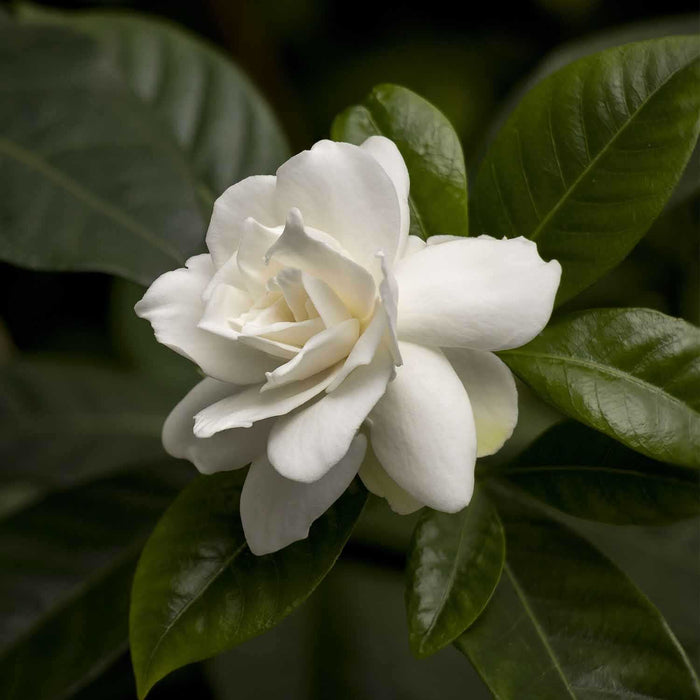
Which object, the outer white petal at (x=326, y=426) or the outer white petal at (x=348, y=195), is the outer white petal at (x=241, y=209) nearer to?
the outer white petal at (x=348, y=195)

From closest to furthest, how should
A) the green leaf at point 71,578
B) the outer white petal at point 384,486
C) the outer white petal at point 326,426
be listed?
the outer white petal at point 326,426, the outer white petal at point 384,486, the green leaf at point 71,578

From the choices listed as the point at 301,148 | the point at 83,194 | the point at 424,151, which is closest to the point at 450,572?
the point at 424,151

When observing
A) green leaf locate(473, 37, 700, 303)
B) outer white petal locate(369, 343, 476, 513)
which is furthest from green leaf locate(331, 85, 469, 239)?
outer white petal locate(369, 343, 476, 513)

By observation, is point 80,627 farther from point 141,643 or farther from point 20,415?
point 20,415

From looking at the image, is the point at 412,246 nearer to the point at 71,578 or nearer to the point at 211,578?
the point at 211,578

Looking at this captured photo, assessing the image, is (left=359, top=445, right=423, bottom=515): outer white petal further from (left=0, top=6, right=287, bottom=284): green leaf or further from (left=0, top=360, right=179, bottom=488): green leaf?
(left=0, top=360, right=179, bottom=488): green leaf

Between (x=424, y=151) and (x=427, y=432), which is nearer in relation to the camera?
(x=427, y=432)

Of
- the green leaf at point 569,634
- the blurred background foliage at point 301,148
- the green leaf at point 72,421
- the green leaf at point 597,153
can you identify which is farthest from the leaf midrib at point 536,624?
the green leaf at point 72,421
